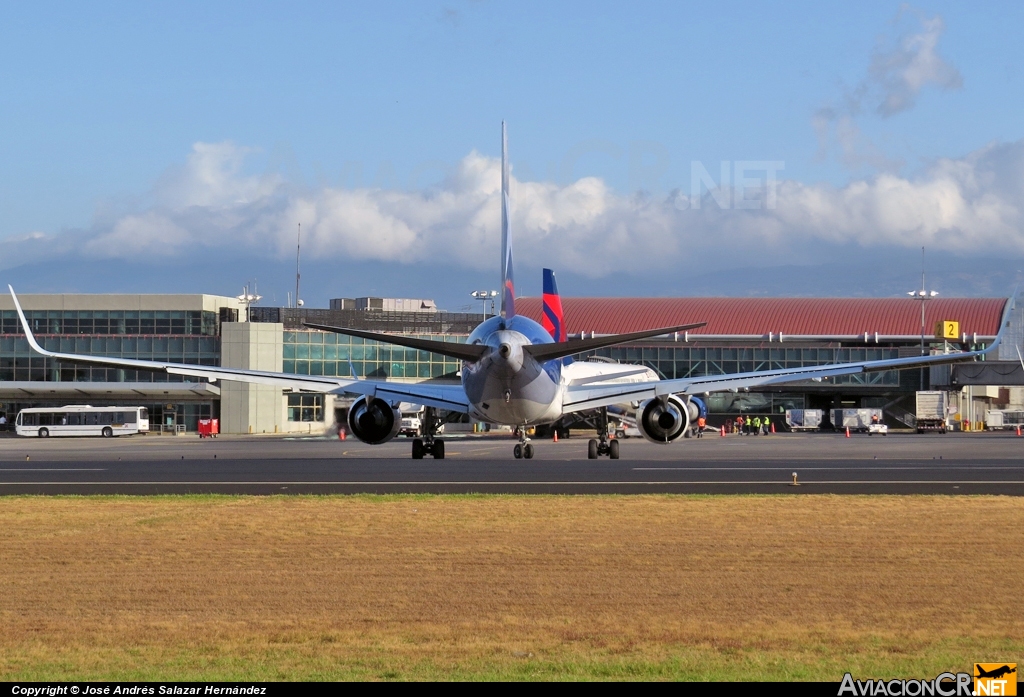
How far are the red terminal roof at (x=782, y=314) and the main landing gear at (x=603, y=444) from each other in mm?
74587

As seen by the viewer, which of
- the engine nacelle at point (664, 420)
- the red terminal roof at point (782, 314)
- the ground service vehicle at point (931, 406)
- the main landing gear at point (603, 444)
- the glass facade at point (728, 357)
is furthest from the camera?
the red terminal roof at point (782, 314)

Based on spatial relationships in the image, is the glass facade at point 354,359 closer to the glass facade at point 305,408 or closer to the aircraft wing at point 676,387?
the glass facade at point 305,408

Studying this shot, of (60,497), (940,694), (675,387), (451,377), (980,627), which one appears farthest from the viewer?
(451,377)

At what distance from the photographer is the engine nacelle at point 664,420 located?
4350 centimetres

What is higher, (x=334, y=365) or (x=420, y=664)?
(x=334, y=365)

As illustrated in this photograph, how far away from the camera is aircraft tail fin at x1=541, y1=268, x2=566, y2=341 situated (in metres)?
51.3

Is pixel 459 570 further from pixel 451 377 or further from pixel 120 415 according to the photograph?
pixel 120 415

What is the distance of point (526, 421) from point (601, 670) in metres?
30.9

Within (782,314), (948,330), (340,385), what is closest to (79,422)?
(340,385)

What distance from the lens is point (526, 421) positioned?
4188cm

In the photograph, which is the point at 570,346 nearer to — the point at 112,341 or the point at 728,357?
the point at 112,341

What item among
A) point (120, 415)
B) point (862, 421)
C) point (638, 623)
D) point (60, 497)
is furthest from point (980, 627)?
point (862, 421)

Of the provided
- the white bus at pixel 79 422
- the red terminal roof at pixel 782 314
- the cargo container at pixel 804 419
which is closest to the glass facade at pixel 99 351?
the white bus at pixel 79 422

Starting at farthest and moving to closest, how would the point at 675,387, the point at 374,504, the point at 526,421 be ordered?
the point at 675,387 < the point at 526,421 < the point at 374,504
